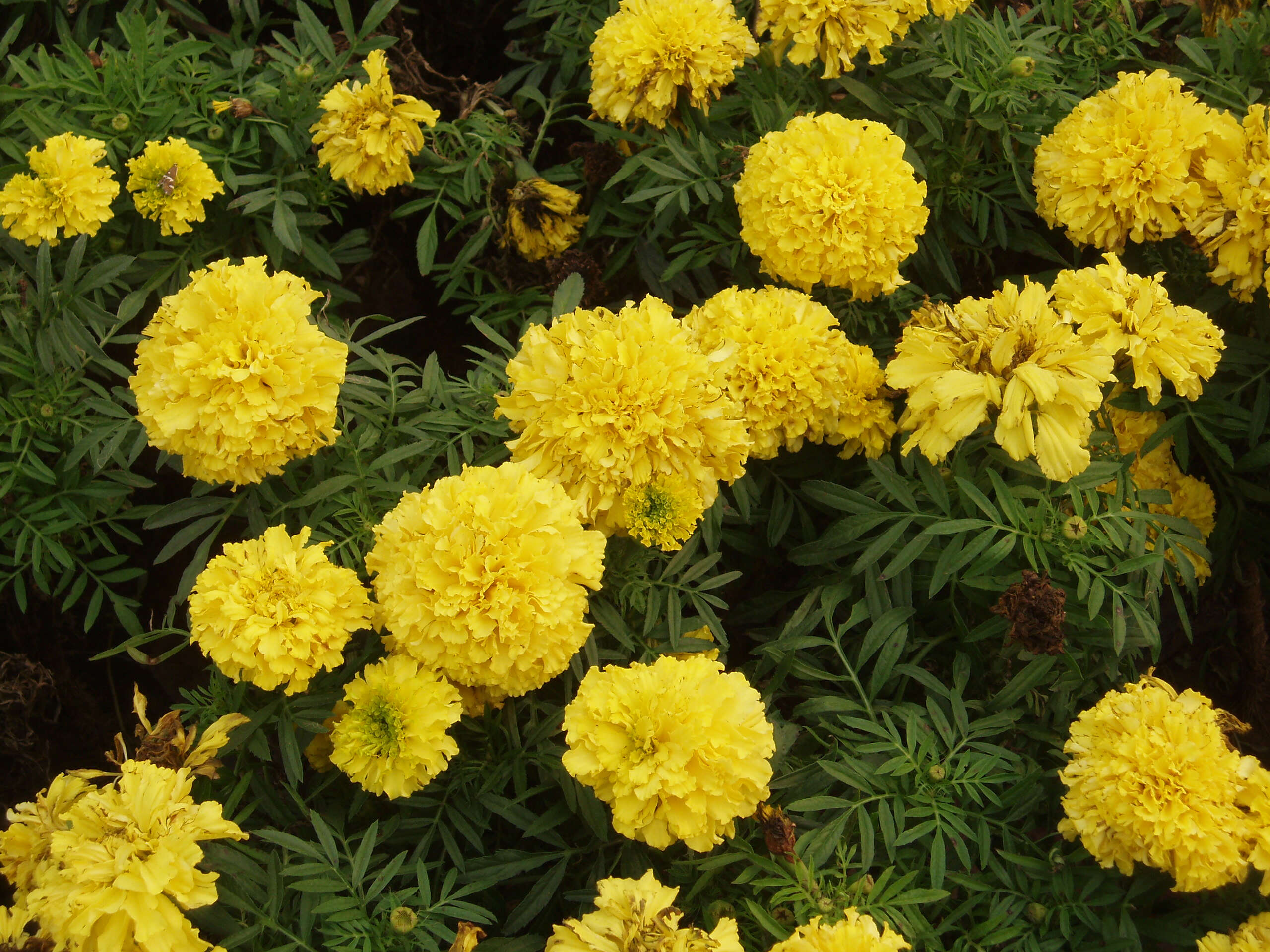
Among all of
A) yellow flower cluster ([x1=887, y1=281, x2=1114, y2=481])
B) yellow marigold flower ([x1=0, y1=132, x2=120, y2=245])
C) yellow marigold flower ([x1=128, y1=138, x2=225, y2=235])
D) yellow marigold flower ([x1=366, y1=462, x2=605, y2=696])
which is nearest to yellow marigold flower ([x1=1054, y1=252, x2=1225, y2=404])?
yellow flower cluster ([x1=887, y1=281, x2=1114, y2=481])

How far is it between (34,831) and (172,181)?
1.53 metres

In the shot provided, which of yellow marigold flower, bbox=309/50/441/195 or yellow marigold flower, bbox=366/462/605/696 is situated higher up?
yellow marigold flower, bbox=309/50/441/195

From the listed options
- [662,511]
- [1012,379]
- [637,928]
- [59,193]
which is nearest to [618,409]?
[662,511]

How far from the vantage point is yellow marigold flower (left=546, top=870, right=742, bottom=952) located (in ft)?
5.50

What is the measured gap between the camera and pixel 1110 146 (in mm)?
2398

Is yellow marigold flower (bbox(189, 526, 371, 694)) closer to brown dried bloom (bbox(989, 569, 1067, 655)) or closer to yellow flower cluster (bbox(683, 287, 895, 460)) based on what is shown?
yellow flower cluster (bbox(683, 287, 895, 460))

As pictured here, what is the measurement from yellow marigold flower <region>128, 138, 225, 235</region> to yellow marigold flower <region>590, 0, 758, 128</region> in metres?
1.03

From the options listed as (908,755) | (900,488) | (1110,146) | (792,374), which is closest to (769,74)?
(1110,146)

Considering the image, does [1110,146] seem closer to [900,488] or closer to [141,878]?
[900,488]

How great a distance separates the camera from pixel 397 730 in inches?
71.6

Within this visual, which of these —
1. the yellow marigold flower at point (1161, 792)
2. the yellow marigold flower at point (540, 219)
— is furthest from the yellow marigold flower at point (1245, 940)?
the yellow marigold flower at point (540, 219)

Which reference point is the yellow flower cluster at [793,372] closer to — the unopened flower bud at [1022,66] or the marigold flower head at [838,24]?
the marigold flower head at [838,24]

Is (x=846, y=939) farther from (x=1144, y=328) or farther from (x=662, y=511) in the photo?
(x=1144, y=328)

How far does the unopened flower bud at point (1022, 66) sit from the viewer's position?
262cm
